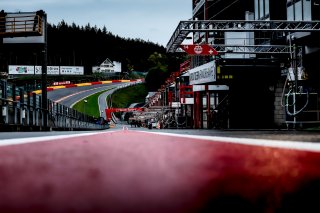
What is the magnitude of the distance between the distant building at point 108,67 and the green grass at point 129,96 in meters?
44.4

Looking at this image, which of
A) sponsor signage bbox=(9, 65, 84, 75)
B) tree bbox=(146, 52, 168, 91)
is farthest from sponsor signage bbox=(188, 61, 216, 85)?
sponsor signage bbox=(9, 65, 84, 75)

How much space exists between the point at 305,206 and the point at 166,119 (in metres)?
43.9

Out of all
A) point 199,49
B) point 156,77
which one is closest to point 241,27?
point 199,49

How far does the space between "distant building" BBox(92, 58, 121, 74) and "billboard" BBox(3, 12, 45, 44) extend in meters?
137

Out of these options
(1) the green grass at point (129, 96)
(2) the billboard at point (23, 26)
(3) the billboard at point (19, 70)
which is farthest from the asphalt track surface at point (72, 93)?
(2) the billboard at point (23, 26)

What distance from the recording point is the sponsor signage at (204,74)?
70.1 feet

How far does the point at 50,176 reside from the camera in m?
0.86

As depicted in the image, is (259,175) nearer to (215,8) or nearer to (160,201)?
(160,201)

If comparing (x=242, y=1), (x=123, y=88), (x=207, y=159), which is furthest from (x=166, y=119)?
(x=123, y=88)

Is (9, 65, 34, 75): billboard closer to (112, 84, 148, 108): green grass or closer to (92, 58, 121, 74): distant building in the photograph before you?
(112, 84, 148, 108): green grass

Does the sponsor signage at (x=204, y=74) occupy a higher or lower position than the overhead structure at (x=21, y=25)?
lower

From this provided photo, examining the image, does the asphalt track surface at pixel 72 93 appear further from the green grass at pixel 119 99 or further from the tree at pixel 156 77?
the tree at pixel 156 77

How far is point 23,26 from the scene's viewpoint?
1035 inches

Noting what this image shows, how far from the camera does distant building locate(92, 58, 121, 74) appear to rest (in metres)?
164
